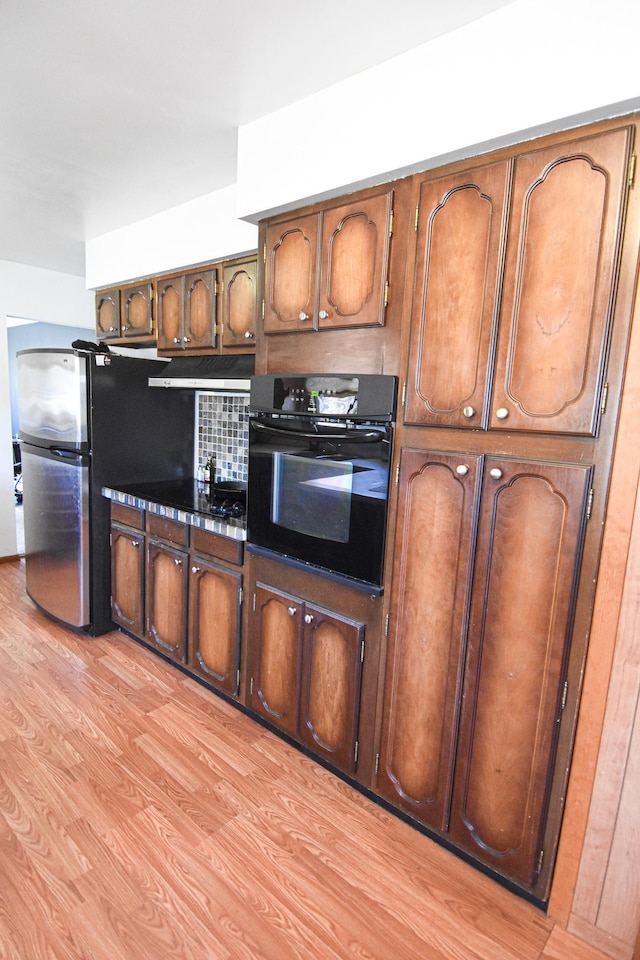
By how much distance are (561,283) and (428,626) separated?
1.11m

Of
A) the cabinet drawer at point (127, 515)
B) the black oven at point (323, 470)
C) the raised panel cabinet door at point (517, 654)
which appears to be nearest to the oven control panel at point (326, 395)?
the black oven at point (323, 470)

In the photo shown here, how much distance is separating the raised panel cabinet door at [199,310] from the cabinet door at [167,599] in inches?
45.2

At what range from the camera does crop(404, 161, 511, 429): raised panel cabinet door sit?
1.40 meters

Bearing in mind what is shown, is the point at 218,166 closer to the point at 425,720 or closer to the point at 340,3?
the point at 340,3

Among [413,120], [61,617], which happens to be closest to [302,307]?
[413,120]

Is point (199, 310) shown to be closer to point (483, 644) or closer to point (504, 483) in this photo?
point (504, 483)

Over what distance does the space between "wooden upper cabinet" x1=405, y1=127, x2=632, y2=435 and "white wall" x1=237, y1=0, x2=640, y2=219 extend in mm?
98

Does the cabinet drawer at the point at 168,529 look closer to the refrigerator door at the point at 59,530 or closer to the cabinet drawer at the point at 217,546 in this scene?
the cabinet drawer at the point at 217,546

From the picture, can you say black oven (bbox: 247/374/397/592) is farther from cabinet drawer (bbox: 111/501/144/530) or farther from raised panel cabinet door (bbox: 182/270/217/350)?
cabinet drawer (bbox: 111/501/144/530)

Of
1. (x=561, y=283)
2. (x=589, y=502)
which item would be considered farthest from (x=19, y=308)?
(x=589, y=502)

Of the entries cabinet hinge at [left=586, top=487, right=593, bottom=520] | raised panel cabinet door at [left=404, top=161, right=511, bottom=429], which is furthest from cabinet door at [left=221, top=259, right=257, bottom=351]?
cabinet hinge at [left=586, top=487, right=593, bottom=520]

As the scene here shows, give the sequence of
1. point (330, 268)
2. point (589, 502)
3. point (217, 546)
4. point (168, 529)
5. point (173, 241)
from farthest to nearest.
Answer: point (173, 241) → point (168, 529) → point (217, 546) → point (330, 268) → point (589, 502)

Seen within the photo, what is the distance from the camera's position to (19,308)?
409 centimetres

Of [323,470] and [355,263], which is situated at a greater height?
[355,263]
